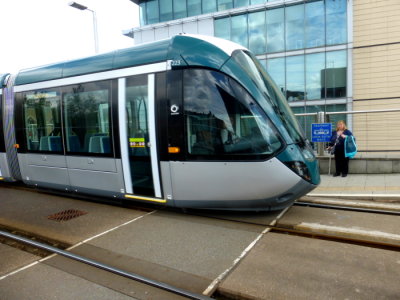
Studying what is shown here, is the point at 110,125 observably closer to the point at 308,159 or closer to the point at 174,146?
the point at 174,146

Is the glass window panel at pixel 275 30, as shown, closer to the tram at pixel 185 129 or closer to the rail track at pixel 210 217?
the tram at pixel 185 129

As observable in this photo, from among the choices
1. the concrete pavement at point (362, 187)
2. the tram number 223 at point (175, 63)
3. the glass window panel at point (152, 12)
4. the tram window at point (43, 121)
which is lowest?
the concrete pavement at point (362, 187)

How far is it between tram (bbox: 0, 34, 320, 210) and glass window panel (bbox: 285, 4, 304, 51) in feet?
52.7

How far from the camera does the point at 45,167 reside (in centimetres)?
698

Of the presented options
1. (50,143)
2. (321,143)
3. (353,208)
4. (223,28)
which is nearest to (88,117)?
(50,143)

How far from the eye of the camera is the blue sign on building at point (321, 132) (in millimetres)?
8656

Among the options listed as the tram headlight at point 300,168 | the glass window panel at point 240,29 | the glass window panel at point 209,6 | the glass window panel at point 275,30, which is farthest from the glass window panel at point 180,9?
the tram headlight at point 300,168

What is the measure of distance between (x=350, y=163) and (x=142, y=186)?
601 centimetres

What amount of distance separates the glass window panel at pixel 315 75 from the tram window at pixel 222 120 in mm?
16565

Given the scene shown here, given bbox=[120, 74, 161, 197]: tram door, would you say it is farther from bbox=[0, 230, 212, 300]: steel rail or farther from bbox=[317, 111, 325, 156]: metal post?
bbox=[317, 111, 325, 156]: metal post

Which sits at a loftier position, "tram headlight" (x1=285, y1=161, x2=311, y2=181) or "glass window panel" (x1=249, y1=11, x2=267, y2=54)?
"glass window panel" (x1=249, y1=11, x2=267, y2=54)

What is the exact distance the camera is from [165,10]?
23578 mm

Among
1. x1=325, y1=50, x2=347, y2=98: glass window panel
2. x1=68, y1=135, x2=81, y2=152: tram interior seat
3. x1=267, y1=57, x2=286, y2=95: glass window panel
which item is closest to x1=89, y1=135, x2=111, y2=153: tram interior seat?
x1=68, y1=135, x2=81, y2=152: tram interior seat

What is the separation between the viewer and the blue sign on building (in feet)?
28.4
